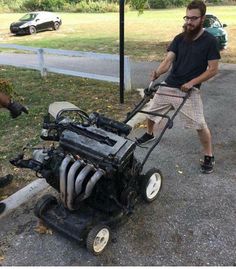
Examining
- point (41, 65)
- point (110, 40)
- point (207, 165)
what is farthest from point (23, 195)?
point (110, 40)

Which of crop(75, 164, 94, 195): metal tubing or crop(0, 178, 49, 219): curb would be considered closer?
crop(75, 164, 94, 195): metal tubing

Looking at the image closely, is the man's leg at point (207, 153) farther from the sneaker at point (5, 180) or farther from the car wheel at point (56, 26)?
the car wheel at point (56, 26)

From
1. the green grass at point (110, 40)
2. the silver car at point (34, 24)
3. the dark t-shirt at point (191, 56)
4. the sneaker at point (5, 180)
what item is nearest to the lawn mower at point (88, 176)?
the sneaker at point (5, 180)

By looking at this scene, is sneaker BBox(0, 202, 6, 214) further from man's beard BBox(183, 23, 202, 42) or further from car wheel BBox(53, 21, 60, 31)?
car wheel BBox(53, 21, 60, 31)

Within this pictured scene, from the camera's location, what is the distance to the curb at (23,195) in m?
4.61

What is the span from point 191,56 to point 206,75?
313 mm

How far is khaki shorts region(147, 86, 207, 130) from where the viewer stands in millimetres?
5090

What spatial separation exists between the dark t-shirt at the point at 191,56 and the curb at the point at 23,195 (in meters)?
2.12

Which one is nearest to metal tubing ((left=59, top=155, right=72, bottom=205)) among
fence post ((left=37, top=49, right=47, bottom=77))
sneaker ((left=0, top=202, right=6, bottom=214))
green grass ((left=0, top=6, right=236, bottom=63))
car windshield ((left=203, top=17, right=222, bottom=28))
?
sneaker ((left=0, top=202, right=6, bottom=214))

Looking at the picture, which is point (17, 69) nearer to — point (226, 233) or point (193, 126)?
point (193, 126)

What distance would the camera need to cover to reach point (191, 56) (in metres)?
4.91

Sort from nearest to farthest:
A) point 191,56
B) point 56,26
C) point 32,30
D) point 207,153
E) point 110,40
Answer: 1. point 191,56
2. point 207,153
3. point 110,40
4. point 32,30
5. point 56,26

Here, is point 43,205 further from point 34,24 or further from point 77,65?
point 34,24

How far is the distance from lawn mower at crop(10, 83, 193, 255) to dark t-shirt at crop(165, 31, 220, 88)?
1.43 m
